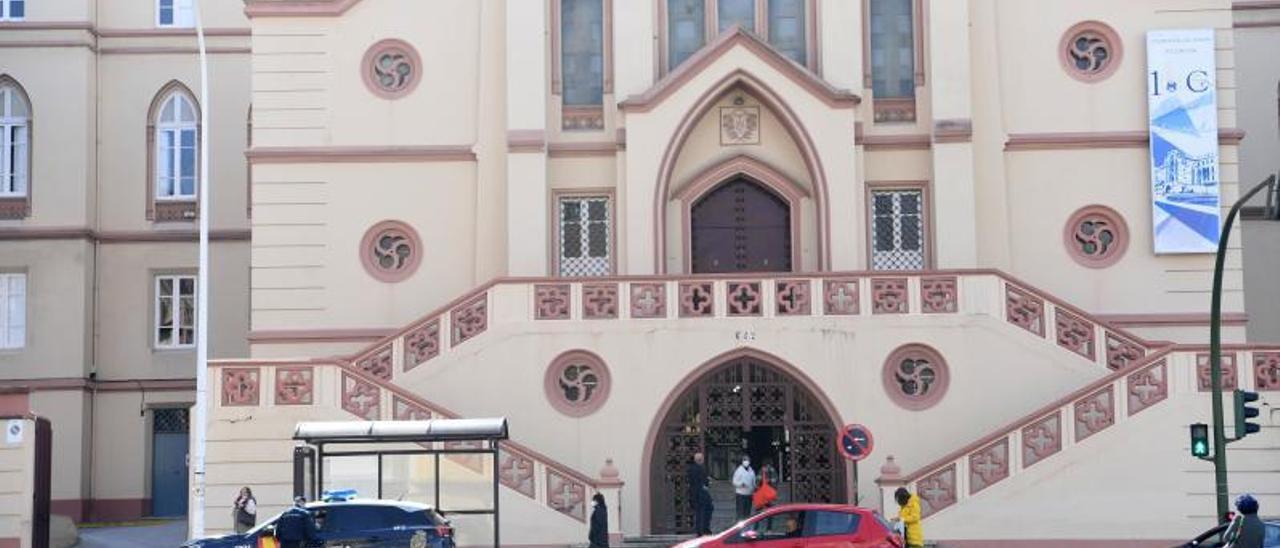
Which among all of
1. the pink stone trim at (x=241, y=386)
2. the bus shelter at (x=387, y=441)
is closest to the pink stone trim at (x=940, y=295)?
the bus shelter at (x=387, y=441)

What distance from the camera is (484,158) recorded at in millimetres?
38250

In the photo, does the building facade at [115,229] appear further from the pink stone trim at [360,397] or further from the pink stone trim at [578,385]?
the pink stone trim at [578,385]

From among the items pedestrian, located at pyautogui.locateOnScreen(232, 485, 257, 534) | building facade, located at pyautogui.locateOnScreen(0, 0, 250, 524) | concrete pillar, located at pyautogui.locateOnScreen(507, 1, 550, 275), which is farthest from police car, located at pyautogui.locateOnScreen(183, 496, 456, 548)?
building facade, located at pyautogui.locateOnScreen(0, 0, 250, 524)

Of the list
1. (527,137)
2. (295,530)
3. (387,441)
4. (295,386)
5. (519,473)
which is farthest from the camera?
(527,137)

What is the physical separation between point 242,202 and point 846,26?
15.8 metres

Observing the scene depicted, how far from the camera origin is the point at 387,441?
30172mm

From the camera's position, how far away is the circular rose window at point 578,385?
34.7 meters

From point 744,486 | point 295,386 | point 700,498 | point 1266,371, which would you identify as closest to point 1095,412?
point 1266,371

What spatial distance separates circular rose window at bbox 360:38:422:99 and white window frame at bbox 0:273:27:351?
11451mm

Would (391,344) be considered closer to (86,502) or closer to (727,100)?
(727,100)

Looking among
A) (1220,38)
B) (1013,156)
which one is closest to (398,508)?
(1013,156)

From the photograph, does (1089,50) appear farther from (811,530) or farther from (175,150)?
(175,150)

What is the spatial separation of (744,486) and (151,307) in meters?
18.0

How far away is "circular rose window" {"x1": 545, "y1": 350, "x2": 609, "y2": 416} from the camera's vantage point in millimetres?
34688
